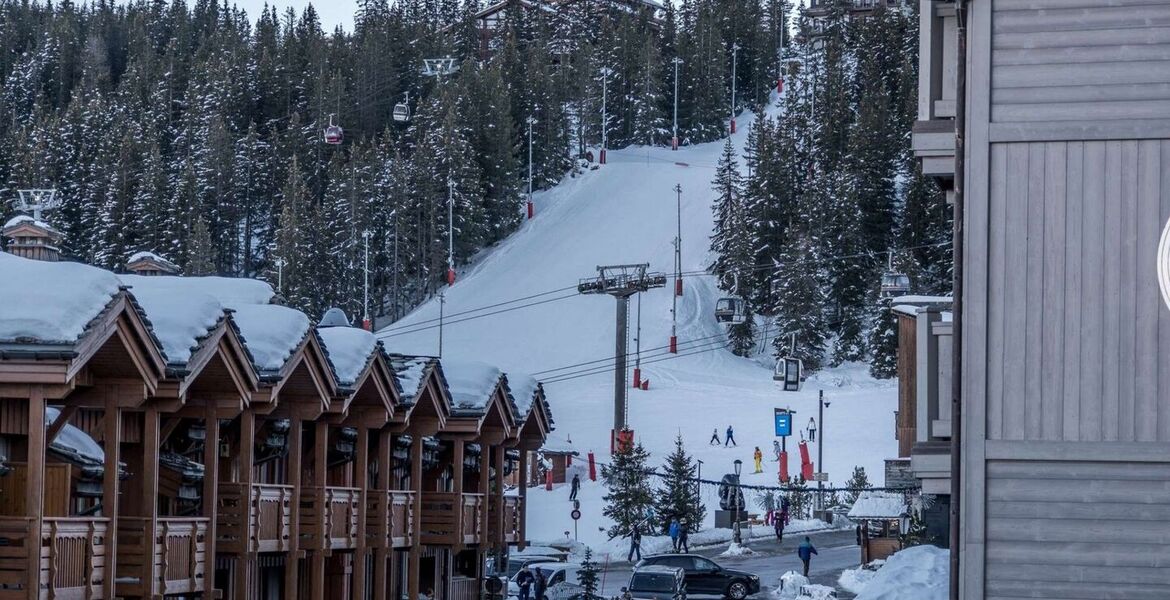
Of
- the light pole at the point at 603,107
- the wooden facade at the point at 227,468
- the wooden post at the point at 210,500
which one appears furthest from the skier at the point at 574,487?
the light pole at the point at 603,107

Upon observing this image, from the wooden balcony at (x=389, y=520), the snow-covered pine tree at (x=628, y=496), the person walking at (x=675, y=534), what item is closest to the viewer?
the wooden balcony at (x=389, y=520)

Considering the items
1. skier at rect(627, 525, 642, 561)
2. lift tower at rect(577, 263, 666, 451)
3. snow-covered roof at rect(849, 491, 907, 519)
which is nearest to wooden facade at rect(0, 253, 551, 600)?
snow-covered roof at rect(849, 491, 907, 519)

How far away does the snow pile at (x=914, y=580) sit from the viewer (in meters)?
15.3

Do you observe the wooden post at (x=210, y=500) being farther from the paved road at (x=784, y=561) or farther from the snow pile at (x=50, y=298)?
the paved road at (x=784, y=561)

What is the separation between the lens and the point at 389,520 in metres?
26.8

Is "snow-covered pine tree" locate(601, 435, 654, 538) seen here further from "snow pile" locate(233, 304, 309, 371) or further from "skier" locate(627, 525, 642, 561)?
"snow pile" locate(233, 304, 309, 371)

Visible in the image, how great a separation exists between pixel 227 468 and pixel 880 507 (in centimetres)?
2612

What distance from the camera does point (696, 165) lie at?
115500mm

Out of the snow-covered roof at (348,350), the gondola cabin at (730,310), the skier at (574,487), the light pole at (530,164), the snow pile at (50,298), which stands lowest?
the skier at (574,487)

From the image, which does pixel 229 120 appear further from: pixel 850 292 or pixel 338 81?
pixel 850 292

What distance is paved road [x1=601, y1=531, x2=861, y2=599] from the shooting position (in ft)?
139

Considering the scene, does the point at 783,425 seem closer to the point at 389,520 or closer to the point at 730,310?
the point at 730,310

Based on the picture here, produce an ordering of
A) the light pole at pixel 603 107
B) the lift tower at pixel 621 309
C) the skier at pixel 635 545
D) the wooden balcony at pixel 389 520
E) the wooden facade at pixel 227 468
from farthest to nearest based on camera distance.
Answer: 1. the light pole at pixel 603 107
2. the lift tower at pixel 621 309
3. the skier at pixel 635 545
4. the wooden balcony at pixel 389 520
5. the wooden facade at pixel 227 468

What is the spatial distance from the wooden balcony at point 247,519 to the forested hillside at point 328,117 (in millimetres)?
65179
